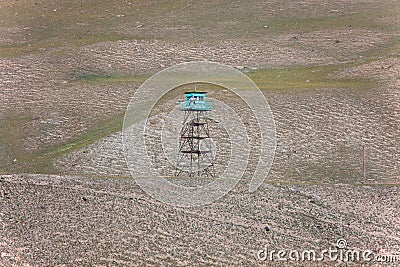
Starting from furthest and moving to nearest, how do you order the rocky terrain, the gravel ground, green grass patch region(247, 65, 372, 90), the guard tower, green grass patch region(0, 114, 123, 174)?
green grass patch region(247, 65, 372, 90), green grass patch region(0, 114, 123, 174), the guard tower, the rocky terrain, the gravel ground

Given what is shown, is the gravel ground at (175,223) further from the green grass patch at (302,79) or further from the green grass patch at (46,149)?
the green grass patch at (302,79)

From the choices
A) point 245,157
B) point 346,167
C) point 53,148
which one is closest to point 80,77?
point 53,148

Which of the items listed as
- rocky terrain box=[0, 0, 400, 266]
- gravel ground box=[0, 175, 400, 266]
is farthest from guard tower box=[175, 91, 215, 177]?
gravel ground box=[0, 175, 400, 266]

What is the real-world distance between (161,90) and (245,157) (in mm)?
9209

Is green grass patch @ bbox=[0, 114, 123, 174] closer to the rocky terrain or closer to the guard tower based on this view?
the rocky terrain

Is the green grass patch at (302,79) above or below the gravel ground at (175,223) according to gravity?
above

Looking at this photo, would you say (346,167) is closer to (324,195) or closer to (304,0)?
(324,195)

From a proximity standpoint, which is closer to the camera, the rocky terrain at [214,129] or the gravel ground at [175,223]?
the gravel ground at [175,223]

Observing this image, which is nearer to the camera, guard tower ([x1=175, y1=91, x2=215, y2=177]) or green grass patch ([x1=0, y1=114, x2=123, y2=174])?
guard tower ([x1=175, y1=91, x2=215, y2=177])

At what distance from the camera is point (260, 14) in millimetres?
45188

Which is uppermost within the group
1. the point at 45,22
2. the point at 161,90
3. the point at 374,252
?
the point at 45,22

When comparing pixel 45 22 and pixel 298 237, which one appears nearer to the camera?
pixel 298 237

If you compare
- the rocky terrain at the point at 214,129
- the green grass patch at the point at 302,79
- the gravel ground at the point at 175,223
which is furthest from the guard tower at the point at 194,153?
the green grass patch at the point at 302,79

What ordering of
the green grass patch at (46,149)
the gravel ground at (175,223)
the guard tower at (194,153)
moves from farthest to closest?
the green grass patch at (46,149), the guard tower at (194,153), the gravel ground at (175,223)
